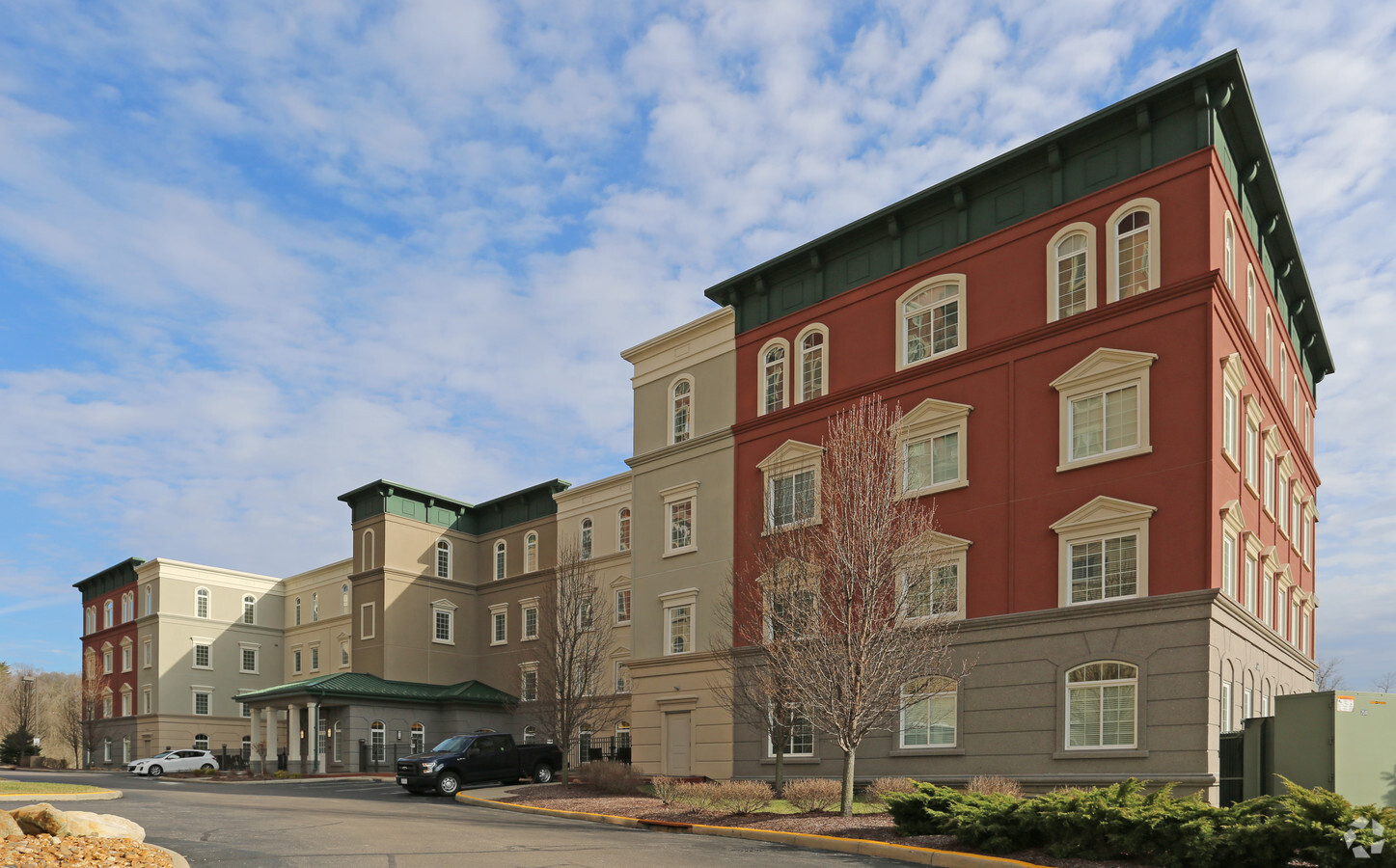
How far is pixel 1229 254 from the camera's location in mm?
23703

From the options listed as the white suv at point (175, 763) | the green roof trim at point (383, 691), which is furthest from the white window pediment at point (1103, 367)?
the white suv at point (175, 763)

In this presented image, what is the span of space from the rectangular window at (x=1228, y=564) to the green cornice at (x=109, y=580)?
6484 centimetres

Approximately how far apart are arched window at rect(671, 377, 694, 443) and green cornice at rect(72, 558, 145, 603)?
159 feet

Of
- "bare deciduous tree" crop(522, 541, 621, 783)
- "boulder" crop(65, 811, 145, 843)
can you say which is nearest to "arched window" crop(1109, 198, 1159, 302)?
"bare deciduous tree" crop(522, 541, 621, 783)

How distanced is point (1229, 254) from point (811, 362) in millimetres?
10942

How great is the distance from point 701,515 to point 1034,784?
13348mm

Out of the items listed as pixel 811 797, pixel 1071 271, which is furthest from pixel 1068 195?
pixel 811 797

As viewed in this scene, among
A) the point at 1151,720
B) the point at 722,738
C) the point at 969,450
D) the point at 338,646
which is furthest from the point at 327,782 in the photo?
the point at 1151,720

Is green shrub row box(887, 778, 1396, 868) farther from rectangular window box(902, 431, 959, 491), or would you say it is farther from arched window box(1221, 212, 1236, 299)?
arched window box(1221, 212, 1236, 299)

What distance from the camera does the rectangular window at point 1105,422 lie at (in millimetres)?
22766

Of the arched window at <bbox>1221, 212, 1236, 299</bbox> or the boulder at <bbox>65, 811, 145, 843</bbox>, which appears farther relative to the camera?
the arched window at <bbox>1221, 212, 1236, 299</bbox>

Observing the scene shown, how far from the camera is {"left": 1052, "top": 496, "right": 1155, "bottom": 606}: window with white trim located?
21969 mm

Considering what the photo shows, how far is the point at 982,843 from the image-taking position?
47.9 feet

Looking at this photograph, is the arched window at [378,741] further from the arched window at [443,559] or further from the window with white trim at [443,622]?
the arched window at [443,559]
